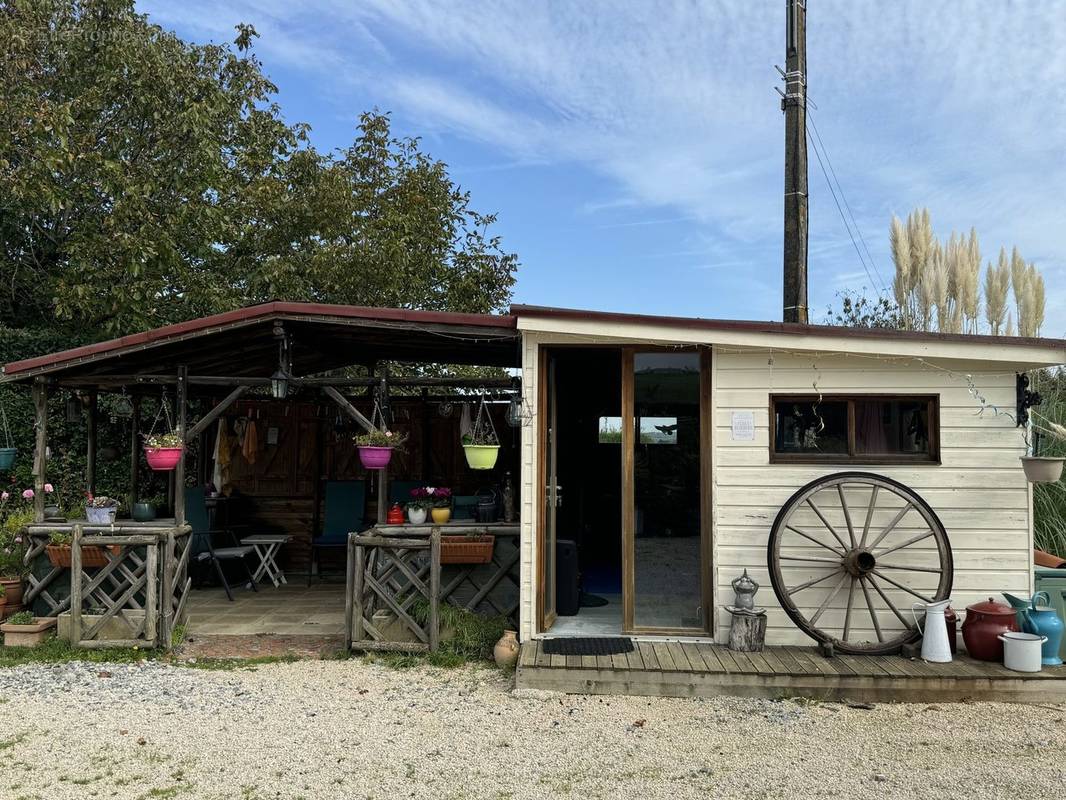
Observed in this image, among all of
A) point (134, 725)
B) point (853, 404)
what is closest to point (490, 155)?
point (853, 404)

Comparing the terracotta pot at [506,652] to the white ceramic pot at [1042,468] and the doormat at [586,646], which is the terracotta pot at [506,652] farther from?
the white ceramic pot at [1042,468]

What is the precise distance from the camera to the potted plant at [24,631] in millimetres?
5258

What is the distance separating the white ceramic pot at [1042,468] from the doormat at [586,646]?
2.62 m

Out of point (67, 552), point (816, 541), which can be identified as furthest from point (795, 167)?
point (67, 552)

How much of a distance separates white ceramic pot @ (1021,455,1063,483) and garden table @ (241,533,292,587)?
20.1 feet

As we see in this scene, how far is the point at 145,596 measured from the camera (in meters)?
5.49

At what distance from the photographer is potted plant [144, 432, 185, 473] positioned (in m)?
5.34

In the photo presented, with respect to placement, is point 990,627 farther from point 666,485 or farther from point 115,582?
point 115,582

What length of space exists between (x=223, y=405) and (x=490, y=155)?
7.95 m

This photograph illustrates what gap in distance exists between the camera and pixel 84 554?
5410 mm

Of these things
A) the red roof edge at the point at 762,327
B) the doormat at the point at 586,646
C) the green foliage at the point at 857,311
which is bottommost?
the doormat at the point at 586,646

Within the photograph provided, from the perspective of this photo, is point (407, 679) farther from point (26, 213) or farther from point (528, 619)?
point (26, 213)

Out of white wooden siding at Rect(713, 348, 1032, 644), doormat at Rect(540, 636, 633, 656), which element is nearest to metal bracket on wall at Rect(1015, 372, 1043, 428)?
white wooden siding at Rect(713, 348, 1032, 644)

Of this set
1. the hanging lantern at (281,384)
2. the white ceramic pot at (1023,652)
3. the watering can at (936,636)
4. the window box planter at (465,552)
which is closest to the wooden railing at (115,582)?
the hanging lantern at (281,384)
